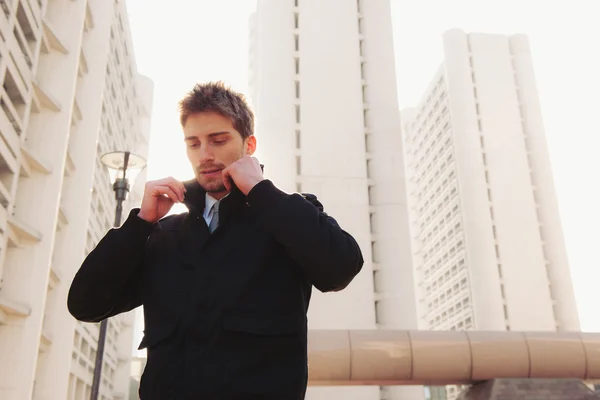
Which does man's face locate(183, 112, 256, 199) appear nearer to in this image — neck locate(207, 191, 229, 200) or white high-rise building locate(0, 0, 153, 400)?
neck locate(207, 191, 229, 200)

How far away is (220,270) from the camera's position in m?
2.04

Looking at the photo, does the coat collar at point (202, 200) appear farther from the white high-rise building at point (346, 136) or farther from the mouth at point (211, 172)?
the white high-rise building at point (346, 136)

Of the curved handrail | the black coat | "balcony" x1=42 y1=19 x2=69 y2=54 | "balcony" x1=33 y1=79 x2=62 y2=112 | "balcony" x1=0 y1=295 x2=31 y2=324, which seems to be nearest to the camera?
the black coat

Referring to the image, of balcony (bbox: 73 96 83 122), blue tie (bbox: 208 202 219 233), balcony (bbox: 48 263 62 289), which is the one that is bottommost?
blue tie (bbox: 208 202 219 233)

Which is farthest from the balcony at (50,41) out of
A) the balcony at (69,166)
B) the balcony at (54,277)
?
the balcony at (54,277)

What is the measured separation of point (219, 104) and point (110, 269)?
72cm

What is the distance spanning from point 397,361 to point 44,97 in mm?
16621

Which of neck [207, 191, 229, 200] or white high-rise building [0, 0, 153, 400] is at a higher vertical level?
white high-rise building [0, 0, 153, 400]

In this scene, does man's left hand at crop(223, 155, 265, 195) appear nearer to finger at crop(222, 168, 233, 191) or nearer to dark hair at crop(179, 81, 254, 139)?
finger at crop(222, 168, 233, 191)

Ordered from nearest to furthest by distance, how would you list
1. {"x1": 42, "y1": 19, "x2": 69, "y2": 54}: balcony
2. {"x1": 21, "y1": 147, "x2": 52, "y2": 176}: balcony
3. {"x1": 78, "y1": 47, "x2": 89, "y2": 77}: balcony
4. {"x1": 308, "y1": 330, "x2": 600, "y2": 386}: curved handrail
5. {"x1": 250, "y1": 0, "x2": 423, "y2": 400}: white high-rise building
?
{"x1": 21, "y1": 147, "x2": 52, "y2": 176}: balcony → {"x1": 42, "y1": 19, "x2": 69, "y2": 54}: balcony → {"x1": 308, "y1": 330, "x2": 600, "y2": 386}: curved handrail → {"x1": 78, "y1": 47, "x2": 89, "y2": 77}: balcony → {"x1": 250, "y1": 0, "x2": 423, "y2": 400}: white high-rise building

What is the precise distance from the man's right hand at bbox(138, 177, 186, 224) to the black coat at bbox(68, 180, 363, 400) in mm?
39

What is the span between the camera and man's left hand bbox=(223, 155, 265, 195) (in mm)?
2131

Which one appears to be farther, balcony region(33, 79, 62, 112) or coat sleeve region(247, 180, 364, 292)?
balcony region(33, 79, 62, 112)

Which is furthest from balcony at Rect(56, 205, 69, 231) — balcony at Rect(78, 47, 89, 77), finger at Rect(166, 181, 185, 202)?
finger at Rect(166, 181, 185, 202)
